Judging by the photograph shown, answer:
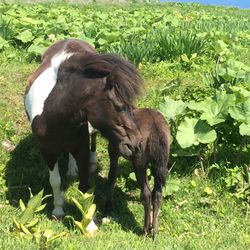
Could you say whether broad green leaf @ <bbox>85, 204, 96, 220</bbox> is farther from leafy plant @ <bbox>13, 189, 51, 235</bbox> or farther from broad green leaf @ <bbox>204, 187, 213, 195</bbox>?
broad green leaf @ <bbox>204, 187, 213, 195</bbox>

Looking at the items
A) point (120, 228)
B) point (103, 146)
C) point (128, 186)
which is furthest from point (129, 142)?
point (103, 146)

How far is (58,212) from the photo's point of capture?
537cm

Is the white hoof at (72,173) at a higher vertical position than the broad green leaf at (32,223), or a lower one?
lower

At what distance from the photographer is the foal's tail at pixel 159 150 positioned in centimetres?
435

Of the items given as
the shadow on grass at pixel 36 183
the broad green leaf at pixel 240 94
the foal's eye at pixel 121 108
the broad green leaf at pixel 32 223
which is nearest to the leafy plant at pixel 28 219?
the broad green leaf at pixel 32 223

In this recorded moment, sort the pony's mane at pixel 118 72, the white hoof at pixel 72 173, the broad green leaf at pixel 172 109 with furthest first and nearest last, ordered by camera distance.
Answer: the white hoof at pixel 72 173 < the broad green leaf at pixel 172 109 < the pony's mane at pixel 118 72

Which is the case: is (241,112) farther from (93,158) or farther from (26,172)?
(26,172)

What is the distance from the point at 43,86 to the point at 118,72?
1229mm

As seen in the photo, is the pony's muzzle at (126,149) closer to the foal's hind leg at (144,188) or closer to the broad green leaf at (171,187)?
the foal's hind leg at (144,188)

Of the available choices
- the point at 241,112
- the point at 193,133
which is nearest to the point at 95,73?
the point at 193,133

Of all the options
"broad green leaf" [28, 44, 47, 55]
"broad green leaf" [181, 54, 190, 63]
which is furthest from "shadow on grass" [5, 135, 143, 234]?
"broad green leaf" [181, 54, 190, 63]

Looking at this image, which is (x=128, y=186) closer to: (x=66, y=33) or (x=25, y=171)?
(x=25, y=171)

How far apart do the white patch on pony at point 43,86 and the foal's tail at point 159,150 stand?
1.24 metres

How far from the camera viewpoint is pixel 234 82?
22.1 feet
